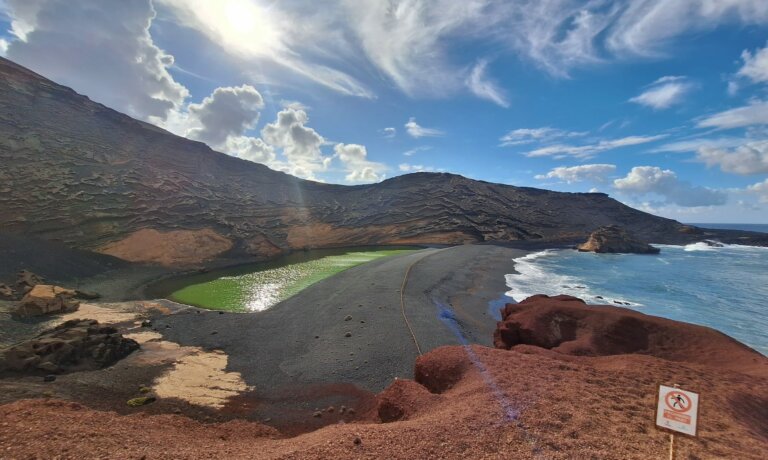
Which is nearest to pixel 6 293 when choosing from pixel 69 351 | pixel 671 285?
pixel 69 351

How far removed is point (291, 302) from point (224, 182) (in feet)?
215

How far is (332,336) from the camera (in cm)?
2212

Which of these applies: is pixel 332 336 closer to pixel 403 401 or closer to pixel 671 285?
pixel 403 401

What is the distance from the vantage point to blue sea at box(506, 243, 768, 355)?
30.7 metres

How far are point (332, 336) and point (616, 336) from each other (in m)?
16.1

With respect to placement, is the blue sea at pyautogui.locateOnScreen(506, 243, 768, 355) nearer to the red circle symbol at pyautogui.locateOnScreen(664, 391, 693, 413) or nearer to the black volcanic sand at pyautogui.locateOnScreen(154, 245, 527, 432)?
the black volcanic sand at pyautogui.locateOnScreen(154, 245, 527, 432)

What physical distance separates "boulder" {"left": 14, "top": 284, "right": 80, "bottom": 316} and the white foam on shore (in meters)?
39.0

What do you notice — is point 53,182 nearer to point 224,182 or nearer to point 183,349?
point 224,182

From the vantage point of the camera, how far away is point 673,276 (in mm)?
49938

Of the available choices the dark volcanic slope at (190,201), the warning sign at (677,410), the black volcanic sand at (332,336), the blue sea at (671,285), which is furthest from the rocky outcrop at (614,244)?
the warning sign at (677,410)

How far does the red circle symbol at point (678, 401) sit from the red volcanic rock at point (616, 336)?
29.9 ft

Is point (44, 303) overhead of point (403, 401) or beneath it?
beneath

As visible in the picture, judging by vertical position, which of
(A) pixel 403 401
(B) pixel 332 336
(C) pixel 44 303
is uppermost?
(A) pixel 403 401

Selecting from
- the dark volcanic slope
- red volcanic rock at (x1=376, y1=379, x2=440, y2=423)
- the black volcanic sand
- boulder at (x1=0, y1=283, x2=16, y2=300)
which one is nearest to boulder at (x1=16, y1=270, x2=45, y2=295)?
boulder at (x1=0, y1=283, x2=16, y2=300)
